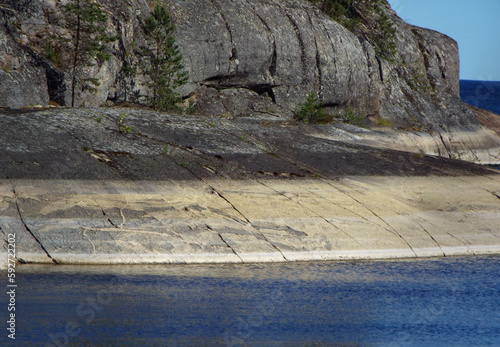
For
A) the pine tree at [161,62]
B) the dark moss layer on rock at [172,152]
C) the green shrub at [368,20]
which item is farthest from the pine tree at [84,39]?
the green shrub at [368,20]

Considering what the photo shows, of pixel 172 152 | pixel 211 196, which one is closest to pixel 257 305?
pixel 211 196

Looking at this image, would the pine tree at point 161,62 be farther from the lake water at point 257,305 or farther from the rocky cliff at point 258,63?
the lake water at point 257,305

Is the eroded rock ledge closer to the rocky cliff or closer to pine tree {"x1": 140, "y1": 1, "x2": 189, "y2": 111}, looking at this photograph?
the rocky cliff

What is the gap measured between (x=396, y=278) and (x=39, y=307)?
7.55 meters

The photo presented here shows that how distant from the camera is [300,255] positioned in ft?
45.8

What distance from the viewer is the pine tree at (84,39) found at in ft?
79.7

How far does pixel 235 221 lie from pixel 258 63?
2014cm

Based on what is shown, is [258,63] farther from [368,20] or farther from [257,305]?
[257,305]

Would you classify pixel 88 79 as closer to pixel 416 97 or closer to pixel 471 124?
pixel 416 97

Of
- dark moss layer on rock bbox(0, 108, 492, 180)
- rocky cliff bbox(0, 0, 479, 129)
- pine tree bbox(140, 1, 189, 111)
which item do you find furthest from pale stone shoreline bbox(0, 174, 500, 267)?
pine tree bbox(140, 1, 189, 111)

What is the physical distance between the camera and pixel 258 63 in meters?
33.2

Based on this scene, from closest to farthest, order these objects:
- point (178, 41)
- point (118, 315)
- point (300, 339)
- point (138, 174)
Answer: point (300, 339) < point (118, 315) < point (138, 174) < point (178, 41)

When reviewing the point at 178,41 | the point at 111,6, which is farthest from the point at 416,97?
the point at 111,6

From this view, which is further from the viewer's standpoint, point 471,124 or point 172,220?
point 471,124
